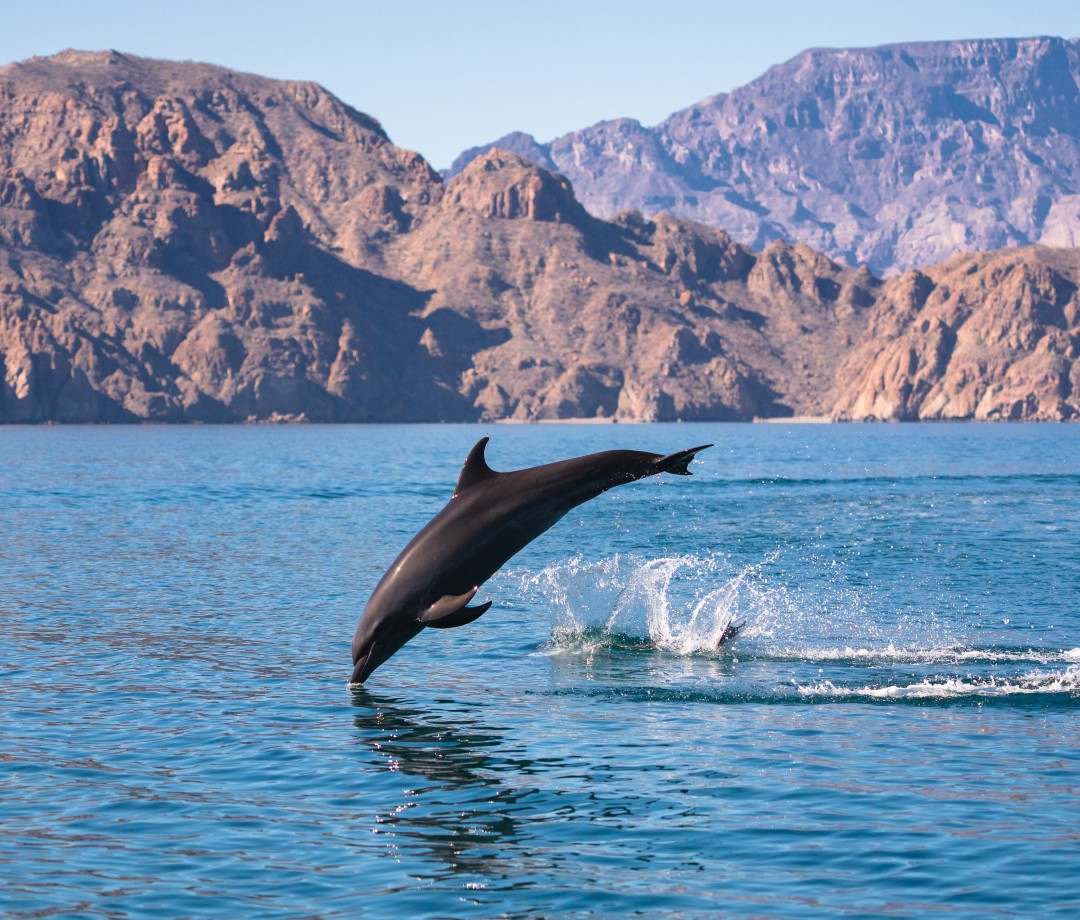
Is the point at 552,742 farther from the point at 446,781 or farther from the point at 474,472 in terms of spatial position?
the point at 474,472

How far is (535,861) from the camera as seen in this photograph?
1433cm

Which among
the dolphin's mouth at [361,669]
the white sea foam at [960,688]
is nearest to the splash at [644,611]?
the white sea foam at [960,688]

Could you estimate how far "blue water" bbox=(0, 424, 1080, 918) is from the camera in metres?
13.7

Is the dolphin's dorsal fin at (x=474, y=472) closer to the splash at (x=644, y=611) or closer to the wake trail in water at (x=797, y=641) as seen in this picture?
the wake trail in water at (x=797, y=641)

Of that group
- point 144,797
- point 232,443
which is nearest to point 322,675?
point 144,797

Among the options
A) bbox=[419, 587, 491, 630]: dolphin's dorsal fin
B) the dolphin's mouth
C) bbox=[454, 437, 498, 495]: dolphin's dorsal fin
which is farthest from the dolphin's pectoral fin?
the dolphin's mouth

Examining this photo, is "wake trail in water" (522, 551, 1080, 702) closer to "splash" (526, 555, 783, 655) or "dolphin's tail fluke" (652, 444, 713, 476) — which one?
"splash" (526, 555, 783, 655)

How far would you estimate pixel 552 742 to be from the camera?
64.0 feet

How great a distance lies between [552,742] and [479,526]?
3353 mm

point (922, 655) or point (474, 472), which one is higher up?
point (474, 472)

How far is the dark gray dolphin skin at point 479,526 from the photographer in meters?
18.0

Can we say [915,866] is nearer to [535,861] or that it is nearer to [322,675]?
[535,861]

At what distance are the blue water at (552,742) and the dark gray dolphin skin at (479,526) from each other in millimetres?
2090

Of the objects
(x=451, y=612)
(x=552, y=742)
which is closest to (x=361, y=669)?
(x=552, y=742)
